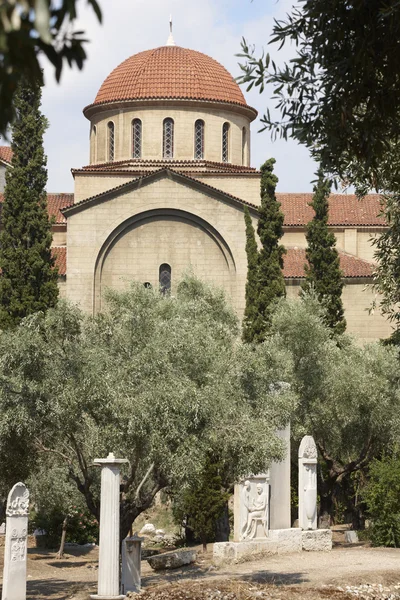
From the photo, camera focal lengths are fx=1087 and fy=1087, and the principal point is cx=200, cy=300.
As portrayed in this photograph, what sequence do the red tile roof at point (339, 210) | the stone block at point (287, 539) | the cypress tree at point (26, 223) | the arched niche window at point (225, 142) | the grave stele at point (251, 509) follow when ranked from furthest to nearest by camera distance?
the red tile roof at point (339, 210)
the arched niche window at point (225, 142)
the cypress tree at point (26, 223)
the stone block at point (287, 539)
the grave stele at point (251, 509)

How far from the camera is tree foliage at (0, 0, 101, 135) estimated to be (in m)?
4.37

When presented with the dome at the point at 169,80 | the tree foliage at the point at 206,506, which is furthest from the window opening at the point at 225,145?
the tree foliage at the point at 206,506

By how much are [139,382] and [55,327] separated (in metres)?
2.14

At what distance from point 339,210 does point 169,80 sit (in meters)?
9.70

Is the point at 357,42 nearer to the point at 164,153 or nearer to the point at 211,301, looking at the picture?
the point at 211,301

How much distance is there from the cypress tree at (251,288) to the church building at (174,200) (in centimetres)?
292

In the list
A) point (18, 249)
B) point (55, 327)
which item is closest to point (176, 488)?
point (55, 327)

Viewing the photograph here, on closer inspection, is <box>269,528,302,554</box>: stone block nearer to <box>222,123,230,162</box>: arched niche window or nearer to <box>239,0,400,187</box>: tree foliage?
<box>239,0,400,187</box>: tree foliage

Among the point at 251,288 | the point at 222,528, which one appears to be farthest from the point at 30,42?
the point at 251,288

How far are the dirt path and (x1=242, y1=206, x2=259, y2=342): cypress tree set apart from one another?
12841 millimetres

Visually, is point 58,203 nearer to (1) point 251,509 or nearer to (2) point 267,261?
(2) point 267,261

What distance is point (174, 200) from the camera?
42094mm

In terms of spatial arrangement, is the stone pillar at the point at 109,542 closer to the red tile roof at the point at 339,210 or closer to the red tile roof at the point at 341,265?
the red tile roof at the point at 341,265

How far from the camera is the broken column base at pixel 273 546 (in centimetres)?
2023
